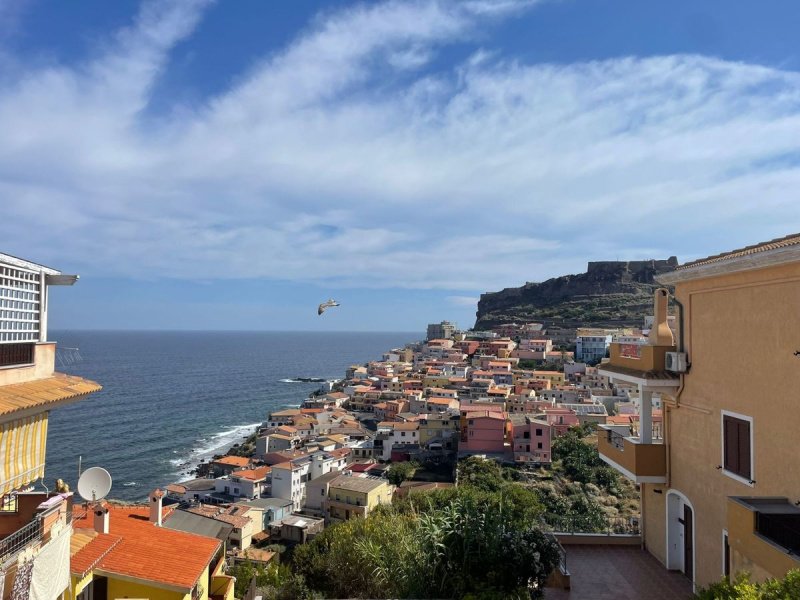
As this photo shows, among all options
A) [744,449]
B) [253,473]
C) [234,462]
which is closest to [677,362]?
[744,449]

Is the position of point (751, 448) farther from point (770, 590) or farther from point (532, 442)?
point (532, 442)

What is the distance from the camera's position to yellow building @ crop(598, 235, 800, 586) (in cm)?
525

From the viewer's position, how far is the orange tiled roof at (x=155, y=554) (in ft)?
22.8

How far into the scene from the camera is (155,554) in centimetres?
755

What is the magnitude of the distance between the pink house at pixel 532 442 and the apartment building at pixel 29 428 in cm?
4220

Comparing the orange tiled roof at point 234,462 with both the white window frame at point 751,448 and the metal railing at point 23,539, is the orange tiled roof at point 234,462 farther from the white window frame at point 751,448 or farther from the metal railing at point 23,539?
the white window frame at point 751,448

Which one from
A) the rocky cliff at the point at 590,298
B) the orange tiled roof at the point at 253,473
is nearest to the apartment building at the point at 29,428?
the orange tiled roof at the point at 253,473

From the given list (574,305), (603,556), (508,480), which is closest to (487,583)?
(603,556)

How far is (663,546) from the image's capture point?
816 centimetres

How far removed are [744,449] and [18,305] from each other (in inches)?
313

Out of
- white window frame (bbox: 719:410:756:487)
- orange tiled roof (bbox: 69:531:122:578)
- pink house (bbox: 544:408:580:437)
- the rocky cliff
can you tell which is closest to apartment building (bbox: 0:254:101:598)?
orange tiled roof (bbox: 69:531:122:578)

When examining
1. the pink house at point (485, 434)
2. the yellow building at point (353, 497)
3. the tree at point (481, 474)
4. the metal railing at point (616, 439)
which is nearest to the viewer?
the metal railing at point (616, 439)

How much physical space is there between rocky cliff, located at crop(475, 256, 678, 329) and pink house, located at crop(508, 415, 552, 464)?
69.1m

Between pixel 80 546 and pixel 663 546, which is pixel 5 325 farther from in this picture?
pixel 663 546
